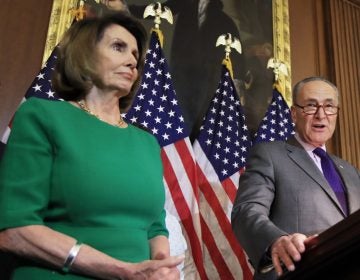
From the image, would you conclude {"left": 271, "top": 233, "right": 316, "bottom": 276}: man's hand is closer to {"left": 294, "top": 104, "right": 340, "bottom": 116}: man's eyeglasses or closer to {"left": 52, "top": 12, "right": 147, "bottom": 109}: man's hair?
{"left": 52, "top": 12, "right": 147, "bottom": 109}: man's hair

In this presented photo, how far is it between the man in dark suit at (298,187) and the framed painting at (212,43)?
1.83 metres

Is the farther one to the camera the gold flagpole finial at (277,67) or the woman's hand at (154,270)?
the gold flagpole finial at (277,67)

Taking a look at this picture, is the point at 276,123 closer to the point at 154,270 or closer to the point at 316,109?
the point at 316,109

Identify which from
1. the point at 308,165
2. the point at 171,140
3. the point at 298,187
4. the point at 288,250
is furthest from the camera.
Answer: the point at 171,140

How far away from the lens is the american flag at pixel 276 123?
4527mm

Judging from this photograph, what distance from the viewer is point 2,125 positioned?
3.62 metres

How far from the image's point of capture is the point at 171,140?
12.8ft

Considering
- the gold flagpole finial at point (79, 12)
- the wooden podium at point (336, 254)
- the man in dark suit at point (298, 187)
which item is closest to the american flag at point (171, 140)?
the gold flagpole finial at point (79, 12)

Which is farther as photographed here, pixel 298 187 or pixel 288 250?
pixel 298 187

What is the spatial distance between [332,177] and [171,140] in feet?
5.67

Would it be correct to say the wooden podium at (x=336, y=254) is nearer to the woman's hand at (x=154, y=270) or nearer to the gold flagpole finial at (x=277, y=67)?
the woman's hand at (x=154, y=270)

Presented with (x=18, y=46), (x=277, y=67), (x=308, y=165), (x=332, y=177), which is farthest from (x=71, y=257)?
(x=277, y=67)

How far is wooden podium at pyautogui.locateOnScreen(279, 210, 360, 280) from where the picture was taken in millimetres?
1141

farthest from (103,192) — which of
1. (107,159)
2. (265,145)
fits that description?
(265,145)
